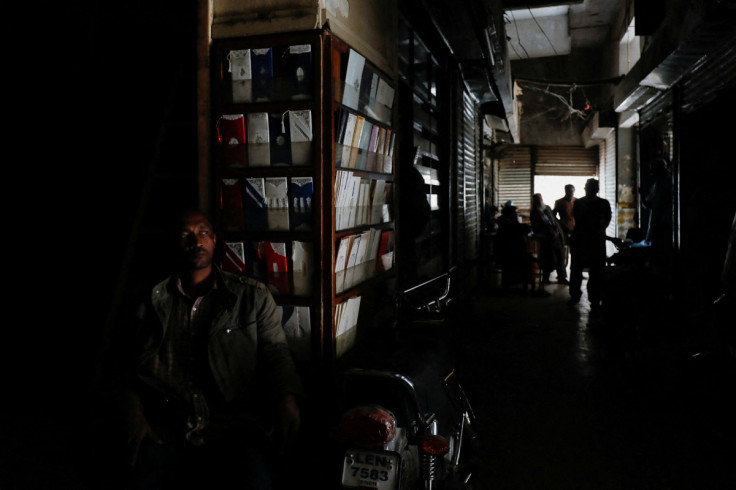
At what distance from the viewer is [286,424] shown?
2.38 m

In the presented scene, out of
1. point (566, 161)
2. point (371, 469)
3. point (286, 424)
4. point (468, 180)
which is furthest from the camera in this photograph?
point (566, 161)

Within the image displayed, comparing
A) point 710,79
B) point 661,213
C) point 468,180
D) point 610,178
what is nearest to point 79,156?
point 468,180

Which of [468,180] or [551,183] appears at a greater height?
[551,183]

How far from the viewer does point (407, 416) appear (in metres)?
2.40

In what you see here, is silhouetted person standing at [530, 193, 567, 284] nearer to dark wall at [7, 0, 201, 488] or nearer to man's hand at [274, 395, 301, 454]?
dark wall at [7, 0, 201, 488]

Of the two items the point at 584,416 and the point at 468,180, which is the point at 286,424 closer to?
the point at 584,416

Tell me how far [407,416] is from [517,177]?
18600 mm

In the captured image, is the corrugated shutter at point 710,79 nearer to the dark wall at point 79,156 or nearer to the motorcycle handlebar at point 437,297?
the motorcycle handlebar at point 437,297

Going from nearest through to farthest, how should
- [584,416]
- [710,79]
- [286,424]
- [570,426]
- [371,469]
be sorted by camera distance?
[371,469] < [286,424] < [570,426] < [584,416] < [710,79]

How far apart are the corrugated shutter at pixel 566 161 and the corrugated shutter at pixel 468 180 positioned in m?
9.26

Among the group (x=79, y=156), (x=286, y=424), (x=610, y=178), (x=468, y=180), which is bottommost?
(x=286, y=424)

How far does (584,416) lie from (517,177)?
1654cm

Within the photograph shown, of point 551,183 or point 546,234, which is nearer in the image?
point 546,234

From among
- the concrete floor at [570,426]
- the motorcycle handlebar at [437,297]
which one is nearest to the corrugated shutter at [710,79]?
the concrete floor at [570,426]
